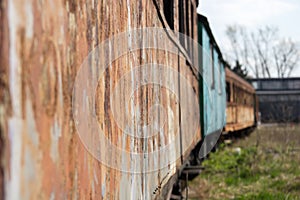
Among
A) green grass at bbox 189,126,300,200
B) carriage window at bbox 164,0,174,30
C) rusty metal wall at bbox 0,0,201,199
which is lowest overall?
green grass at bbox 189,126,300,200

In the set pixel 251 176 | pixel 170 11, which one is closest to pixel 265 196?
pixel 251 176

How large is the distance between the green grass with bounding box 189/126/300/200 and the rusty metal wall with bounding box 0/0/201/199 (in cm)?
691

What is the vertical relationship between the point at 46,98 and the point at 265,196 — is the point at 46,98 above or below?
above

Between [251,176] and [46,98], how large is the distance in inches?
440

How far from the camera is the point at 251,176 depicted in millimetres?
12016

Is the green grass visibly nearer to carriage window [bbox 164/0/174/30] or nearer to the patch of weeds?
the patch of weeds

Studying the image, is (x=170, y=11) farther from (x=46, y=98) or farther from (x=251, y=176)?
(x=251, y=176)

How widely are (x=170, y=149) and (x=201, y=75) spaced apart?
6216mm

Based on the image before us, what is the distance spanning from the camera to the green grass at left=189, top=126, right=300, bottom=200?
966cm

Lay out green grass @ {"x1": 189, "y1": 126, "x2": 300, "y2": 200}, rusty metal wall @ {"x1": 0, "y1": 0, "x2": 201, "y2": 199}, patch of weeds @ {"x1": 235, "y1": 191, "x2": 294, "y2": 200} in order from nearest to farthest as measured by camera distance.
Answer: rusty metal wall @ {"x1": 0, "y1": 0, "x2": 201, "y2": 199} < patch of weeds @ {"x1": 235, "y1": 191, "x2": 294, "y2": 200} < green grass @ {"x1": 189, "y1": 126, "x2": 300, "y2": 200}

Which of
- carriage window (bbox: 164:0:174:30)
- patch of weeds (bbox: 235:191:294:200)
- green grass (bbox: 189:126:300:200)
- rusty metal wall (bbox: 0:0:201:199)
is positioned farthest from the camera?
green grass (bbox: 189:126:300:200)

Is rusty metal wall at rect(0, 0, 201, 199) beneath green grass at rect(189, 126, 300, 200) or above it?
above

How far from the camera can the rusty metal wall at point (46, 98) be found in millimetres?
976

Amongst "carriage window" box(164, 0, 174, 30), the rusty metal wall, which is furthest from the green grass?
the rusty metal wall
